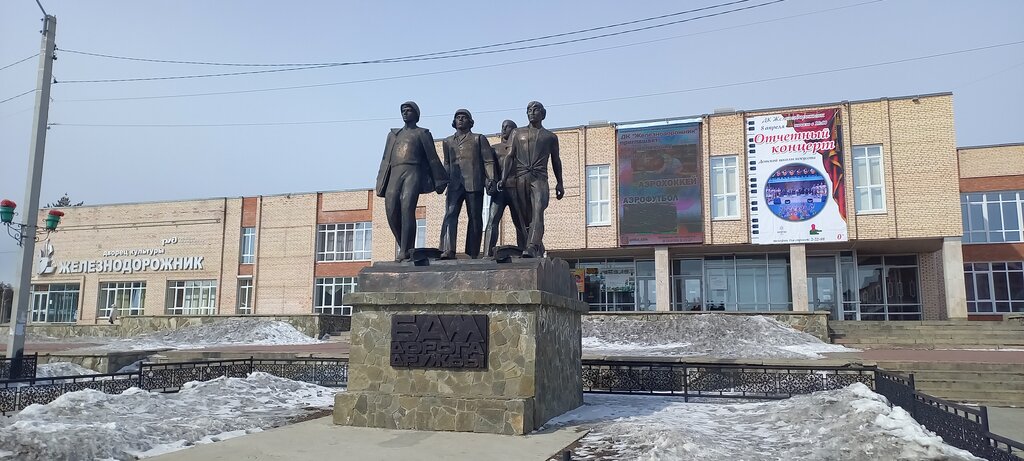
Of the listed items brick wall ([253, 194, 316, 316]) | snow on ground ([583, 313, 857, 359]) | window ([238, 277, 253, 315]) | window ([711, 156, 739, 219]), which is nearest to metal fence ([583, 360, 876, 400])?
snow on ground ([583, 313, 857, 359])

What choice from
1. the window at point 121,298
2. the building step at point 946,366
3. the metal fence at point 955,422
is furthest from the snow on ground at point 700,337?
the window at point 121,298

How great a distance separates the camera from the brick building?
27.3 m

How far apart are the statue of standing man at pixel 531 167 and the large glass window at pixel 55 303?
43.7m

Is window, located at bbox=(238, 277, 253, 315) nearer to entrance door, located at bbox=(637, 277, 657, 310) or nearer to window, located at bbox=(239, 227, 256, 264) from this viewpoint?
window, located at bbox=(239, 227, 256, 264)

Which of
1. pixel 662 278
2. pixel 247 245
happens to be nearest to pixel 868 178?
pixel 662 278

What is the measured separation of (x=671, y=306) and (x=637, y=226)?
15.7 ft

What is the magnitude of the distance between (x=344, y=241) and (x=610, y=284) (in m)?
15.3

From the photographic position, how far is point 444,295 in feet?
26.2

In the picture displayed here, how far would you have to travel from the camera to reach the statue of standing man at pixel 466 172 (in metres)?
9.26

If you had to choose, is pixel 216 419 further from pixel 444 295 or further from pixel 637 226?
pixel 637 226

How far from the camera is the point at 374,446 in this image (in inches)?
267

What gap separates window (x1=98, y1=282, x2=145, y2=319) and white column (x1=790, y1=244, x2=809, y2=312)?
119 feet

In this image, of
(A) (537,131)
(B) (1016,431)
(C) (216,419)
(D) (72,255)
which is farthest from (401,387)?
(D) (72,255)

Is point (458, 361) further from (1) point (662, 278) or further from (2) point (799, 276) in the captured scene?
(2) point (799, 276)
